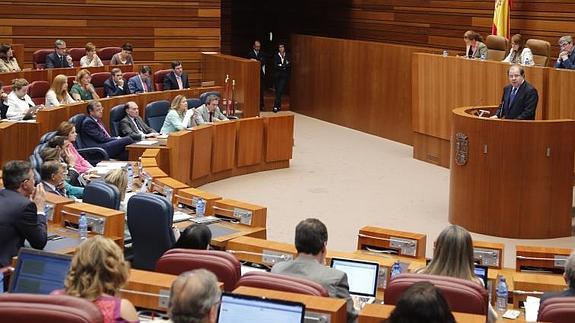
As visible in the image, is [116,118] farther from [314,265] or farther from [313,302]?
[313,302]

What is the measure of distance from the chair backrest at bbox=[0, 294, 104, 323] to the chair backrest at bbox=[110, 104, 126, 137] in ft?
26.9

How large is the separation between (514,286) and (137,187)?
4.30 metres

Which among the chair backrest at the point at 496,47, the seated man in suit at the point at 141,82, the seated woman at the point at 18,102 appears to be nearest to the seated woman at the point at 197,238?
the seated woman at the point at 18,102

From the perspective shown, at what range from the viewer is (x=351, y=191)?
38.0ft

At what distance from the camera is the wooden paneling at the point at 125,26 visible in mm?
16984

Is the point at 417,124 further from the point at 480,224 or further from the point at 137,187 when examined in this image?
the point at 137,187

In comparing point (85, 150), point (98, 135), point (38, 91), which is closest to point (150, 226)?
point (85, 150)

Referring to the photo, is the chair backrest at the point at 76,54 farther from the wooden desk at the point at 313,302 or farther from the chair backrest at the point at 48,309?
the chair backrest at the point at 48,309

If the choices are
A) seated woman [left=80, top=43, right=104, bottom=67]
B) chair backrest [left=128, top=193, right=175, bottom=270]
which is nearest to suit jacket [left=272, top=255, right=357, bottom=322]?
chair backrest [left=128, top=193, right=175, bottom=270]

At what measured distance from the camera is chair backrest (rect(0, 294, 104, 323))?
3.15m

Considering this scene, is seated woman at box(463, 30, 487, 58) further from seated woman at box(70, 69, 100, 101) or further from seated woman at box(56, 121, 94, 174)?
seated woman at box(56, 121, 94, 174)

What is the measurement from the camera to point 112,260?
3736mm

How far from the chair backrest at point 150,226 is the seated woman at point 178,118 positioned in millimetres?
5380

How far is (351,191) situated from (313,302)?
7.69m
